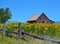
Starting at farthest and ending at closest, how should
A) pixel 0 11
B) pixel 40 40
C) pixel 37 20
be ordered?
pixel 0 11, pixel 37 20, pixel 40 40

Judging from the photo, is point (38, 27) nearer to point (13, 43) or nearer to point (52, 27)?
point (52, 27)

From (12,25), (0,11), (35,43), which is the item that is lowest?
(35,43)

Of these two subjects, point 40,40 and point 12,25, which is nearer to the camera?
point 40,40

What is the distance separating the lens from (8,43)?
10.8 metres

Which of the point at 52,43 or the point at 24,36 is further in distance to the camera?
the point at 24,36

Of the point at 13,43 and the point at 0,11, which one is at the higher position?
the point at 0,11

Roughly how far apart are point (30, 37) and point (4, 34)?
1493mm

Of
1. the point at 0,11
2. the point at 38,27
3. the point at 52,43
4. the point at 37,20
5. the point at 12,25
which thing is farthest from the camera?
the point at 0,11

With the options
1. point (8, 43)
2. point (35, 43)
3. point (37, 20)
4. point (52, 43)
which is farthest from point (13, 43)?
point (37, 20)

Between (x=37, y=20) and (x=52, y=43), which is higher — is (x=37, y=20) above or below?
above

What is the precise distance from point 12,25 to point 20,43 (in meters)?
13.8

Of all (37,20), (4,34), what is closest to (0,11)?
(37,20)

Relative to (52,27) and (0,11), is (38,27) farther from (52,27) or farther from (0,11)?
(0,11)

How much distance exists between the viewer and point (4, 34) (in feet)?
42.2
